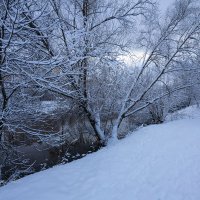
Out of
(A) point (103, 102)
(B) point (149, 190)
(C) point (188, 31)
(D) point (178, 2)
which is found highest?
(D) point (178, 2)

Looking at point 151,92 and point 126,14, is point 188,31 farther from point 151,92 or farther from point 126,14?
point 151,92

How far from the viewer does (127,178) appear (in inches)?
Result: 285

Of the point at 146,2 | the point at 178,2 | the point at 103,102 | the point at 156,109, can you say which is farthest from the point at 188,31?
the point at 156,109

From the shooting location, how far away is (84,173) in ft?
26.1

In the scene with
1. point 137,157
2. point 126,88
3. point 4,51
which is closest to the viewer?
point 4,51

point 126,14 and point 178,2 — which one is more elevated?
point 178,2

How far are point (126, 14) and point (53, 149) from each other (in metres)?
10.00

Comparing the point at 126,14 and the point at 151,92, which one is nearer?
the point at 126,14

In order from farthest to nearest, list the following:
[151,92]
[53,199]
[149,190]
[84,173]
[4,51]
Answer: [151,92], [84,173], [149,190], [53,199], [4,51]

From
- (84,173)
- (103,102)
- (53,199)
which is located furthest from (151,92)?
(53,199)

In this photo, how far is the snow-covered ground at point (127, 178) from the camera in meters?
6.10

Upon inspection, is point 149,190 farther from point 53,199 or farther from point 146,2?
point 146,2

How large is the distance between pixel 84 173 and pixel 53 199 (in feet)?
7.48

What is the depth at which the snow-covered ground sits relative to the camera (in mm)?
6098
